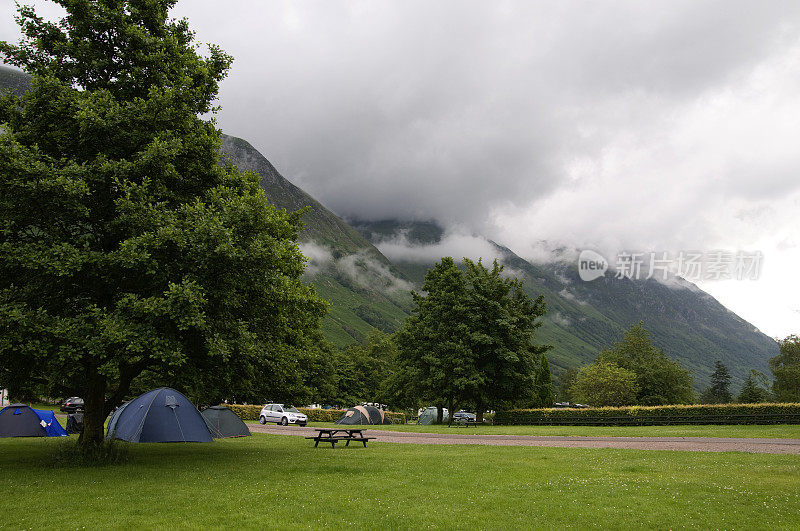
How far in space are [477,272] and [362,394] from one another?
2028 inches

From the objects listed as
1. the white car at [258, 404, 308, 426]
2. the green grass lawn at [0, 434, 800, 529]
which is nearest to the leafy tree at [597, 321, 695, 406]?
the white car at [258, 404, 308, 426]

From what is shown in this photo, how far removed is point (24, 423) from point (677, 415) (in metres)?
47.5

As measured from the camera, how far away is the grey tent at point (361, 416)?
148 feet

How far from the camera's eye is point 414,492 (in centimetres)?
1188

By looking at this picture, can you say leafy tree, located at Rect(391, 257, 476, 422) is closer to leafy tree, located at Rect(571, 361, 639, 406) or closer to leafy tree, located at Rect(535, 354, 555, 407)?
leafy tree, located at Rect(535, 354, 555, 407)

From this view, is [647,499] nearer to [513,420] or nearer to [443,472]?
[443,472]

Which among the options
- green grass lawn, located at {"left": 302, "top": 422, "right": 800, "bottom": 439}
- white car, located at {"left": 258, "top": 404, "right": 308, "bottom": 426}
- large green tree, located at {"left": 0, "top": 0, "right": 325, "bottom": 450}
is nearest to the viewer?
large green tree, located at {"left": 0, "top": 0, "right": 325, "bottom": 450}

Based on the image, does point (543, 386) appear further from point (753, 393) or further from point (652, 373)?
point (753, 393)

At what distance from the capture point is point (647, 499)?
34.9 feet

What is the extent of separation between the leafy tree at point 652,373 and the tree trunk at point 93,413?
72.8 metres

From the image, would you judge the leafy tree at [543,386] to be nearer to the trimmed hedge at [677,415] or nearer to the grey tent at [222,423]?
the trimmed hedge at [677,415]

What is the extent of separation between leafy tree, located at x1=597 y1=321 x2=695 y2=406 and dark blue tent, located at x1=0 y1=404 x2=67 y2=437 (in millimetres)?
71890

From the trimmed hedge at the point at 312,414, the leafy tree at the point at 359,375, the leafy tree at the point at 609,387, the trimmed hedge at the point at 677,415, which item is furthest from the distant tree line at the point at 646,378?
the leafy tree at the point at 359,375

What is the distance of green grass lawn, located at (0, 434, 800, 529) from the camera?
30.8 feet
